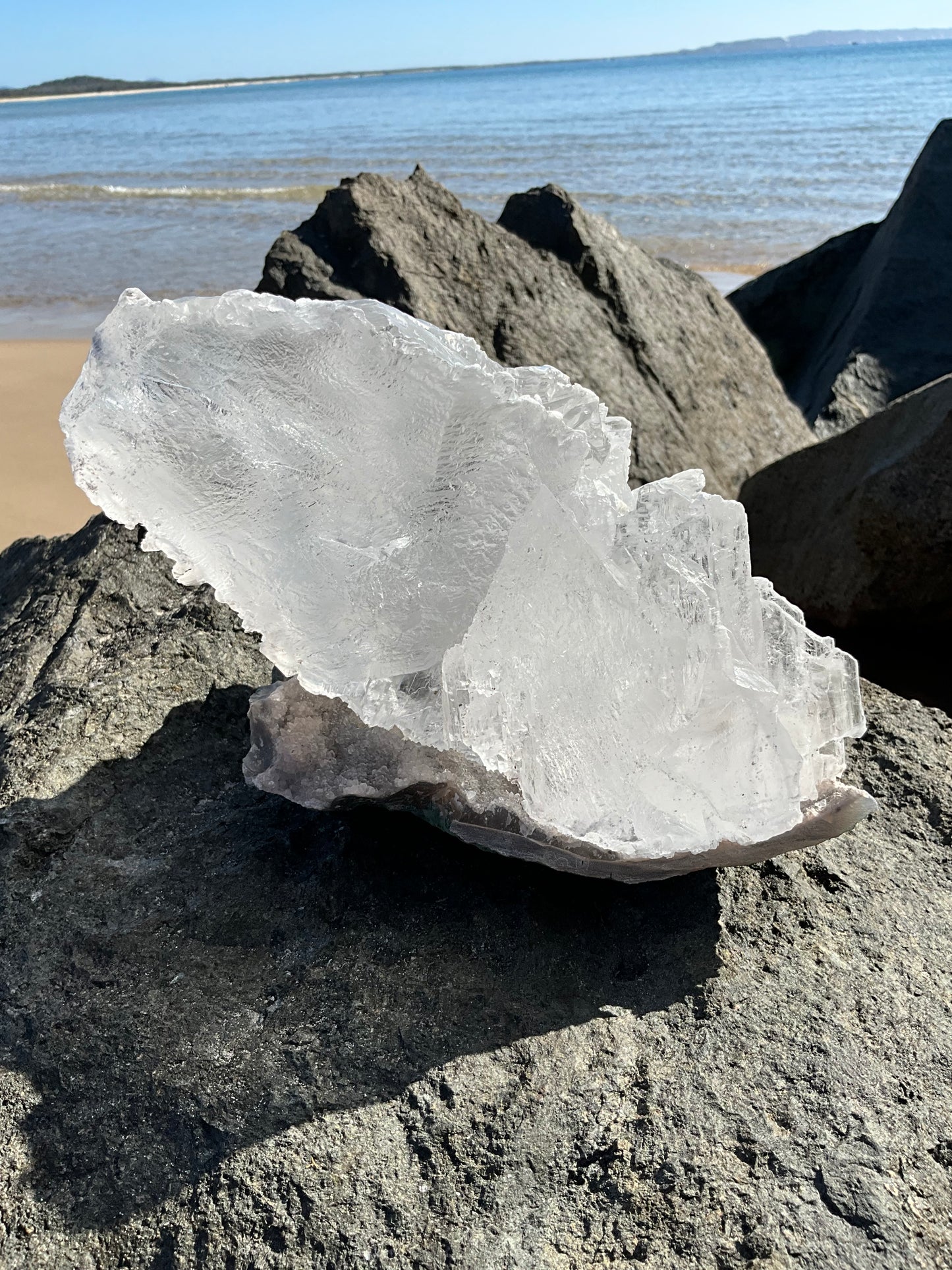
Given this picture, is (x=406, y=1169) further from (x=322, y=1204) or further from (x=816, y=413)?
(x=816, y=413)

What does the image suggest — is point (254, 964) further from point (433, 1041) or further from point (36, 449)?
point (36, 449)

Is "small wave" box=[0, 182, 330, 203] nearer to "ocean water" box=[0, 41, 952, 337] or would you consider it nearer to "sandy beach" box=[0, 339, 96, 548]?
"ocean water" box=[0, 41, 952, 337]

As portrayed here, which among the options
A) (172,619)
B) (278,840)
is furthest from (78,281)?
(278,840)

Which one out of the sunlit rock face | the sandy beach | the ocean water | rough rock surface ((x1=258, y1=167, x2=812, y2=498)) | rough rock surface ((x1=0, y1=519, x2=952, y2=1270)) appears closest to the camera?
rough rock surface ((x1=0, y1=519, x2=952, y2=1270))

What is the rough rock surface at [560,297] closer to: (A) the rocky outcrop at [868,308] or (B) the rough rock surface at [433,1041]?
(A) the rocky outcrop at [868,308]

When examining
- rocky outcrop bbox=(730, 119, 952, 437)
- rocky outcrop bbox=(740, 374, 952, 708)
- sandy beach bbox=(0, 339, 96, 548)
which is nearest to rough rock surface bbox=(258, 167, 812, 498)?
rocky outcrop bbox=(740, 374, 952, 708)
